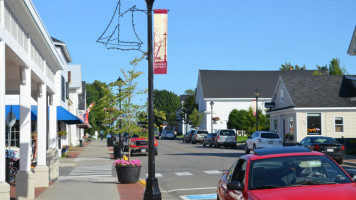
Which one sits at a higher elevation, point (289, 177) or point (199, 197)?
point (289, 177)

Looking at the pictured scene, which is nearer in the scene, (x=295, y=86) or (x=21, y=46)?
(x=21, y=46)

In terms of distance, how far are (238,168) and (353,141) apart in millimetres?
27317

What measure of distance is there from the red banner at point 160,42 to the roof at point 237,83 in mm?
73234

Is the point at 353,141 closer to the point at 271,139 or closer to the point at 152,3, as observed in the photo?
the point at 271,139

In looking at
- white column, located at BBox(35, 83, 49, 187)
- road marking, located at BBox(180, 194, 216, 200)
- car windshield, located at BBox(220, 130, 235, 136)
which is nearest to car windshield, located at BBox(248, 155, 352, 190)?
road marking, located at BBox(180, 194, 216, 200)

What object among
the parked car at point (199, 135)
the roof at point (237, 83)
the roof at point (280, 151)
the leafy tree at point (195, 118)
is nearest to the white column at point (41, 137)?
the roof at point (280, 151)

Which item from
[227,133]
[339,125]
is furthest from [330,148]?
[227,133]

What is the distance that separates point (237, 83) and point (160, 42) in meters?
76.7

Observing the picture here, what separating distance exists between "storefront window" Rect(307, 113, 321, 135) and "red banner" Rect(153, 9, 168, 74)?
105ft

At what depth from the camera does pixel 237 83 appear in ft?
292

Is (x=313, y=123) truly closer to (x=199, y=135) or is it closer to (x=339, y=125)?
(x=339, y=125)

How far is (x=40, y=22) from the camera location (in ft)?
44.0

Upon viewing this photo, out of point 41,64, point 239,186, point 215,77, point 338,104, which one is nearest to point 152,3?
point 41,64

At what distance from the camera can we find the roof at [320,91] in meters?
43.0
